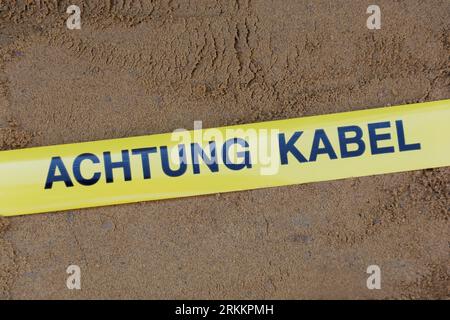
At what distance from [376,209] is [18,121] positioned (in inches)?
112

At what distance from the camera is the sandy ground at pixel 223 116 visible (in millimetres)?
4473

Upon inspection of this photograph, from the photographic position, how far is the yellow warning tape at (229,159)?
4.44 metres

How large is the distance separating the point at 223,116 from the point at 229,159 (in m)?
0.34

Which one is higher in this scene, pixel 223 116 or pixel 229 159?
pixel 223 116

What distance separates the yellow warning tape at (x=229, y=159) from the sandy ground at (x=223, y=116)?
0.10 m

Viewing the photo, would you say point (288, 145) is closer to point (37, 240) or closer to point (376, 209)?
point (376, 209)

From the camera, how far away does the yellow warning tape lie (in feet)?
14.6

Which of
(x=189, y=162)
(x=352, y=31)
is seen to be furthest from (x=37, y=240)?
(x=352, y=31)

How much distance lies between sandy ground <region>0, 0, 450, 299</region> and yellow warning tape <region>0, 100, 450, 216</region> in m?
0.10

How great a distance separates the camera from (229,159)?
446 cm

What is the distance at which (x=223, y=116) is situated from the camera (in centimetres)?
452
